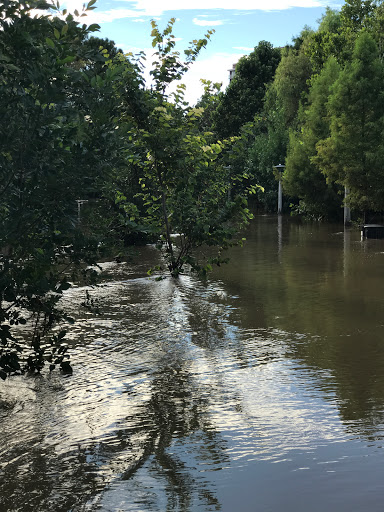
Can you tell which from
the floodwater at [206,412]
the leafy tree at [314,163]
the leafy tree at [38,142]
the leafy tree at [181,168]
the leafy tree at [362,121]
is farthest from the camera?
the leafy tree at [314,163]

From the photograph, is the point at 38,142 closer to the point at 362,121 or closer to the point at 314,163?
the point at 362,121

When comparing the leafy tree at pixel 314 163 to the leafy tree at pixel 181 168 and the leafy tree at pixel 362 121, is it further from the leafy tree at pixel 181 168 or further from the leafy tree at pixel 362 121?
the leafy tree at pixel 181 168

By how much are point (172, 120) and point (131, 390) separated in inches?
304

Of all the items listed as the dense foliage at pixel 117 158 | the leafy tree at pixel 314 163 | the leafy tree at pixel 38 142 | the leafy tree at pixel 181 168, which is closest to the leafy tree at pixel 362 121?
the dense foliage at pixel 117 158

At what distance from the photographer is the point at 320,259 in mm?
19312

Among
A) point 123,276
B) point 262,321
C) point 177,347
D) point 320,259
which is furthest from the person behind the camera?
point 320,259

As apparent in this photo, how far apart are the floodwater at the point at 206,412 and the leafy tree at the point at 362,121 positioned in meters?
15.2

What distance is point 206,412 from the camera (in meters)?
6.83

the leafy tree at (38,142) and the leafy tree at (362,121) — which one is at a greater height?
the leafy tree at (362,121)

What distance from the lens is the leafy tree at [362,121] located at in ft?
89.8

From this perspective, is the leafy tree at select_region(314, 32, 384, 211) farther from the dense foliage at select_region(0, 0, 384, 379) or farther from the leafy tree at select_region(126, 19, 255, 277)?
the leafy tree at select_region(126, 19, 255, 277)

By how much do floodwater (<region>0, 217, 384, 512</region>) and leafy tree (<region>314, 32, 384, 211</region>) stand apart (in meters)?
15.2

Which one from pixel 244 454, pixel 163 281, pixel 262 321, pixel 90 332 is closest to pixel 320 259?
pixel 163 281

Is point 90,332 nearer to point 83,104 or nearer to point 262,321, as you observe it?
point 262,321
